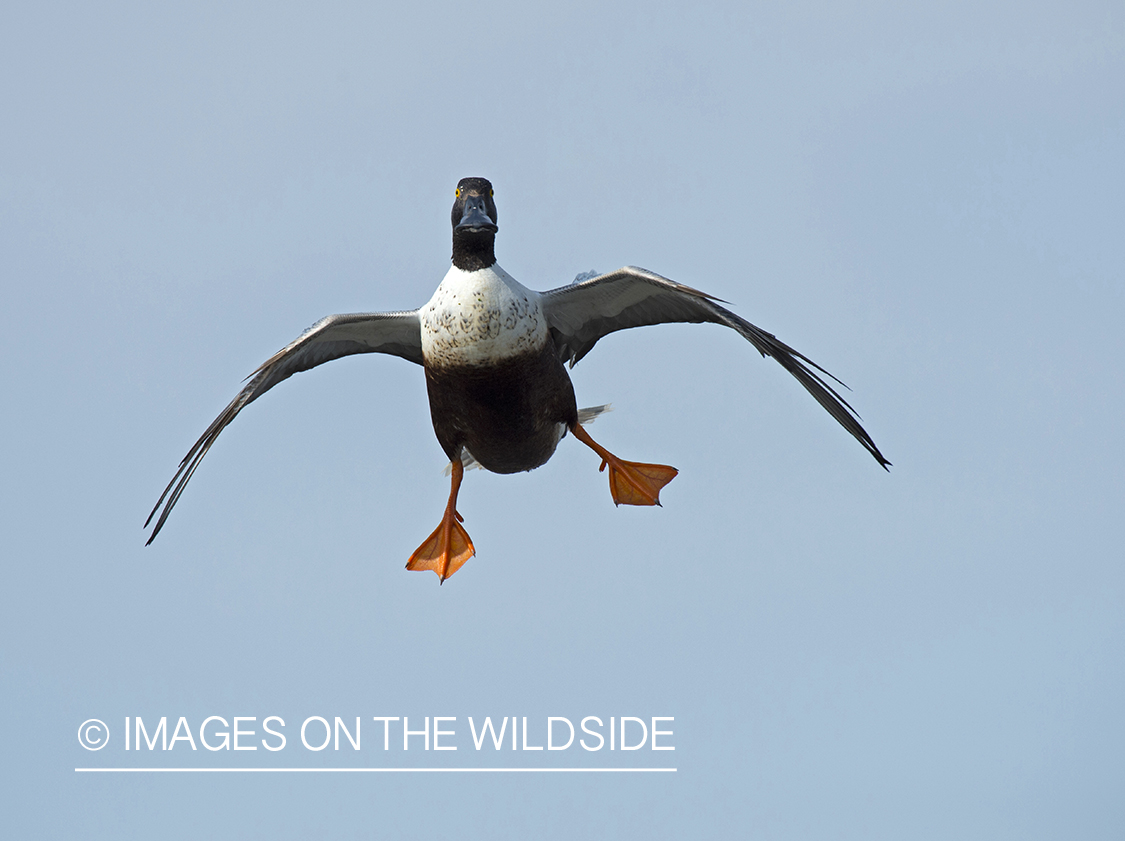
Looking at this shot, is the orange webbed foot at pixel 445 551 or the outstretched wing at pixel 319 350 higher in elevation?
the outstretched wing at pixel 319 350

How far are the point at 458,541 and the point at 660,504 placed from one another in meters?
1.75

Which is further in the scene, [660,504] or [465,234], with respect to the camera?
[660,504]

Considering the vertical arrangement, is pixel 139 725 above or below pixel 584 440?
below

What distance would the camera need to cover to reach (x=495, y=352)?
10.7 metres

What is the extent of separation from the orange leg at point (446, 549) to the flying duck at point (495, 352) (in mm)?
11

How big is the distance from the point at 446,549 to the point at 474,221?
2.79m

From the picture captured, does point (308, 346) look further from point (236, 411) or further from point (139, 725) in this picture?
point (139, 725)

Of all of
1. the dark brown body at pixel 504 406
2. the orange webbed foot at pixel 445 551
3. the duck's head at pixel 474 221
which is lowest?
the orange webbed foot at pixel 445 551

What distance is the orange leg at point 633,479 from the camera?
1227 cm

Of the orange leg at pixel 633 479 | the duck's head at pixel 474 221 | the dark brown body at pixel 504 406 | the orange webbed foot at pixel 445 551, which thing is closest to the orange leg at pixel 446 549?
the orange webbed foot at pixel 445 551

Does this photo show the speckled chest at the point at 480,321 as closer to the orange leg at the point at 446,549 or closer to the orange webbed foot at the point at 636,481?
the orange leg at the point at 446,549

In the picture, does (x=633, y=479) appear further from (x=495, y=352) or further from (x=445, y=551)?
(x=495, y=352)

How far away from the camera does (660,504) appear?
12289 mm

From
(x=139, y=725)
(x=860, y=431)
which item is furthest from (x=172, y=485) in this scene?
Answer: (x=860, y=431)
